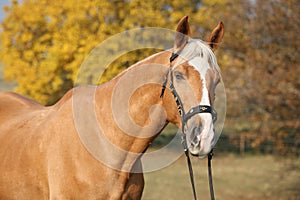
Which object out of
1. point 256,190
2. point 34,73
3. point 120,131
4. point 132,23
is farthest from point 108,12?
point 120,131

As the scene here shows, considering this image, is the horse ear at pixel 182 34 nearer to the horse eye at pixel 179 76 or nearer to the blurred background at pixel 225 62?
the horse eye at pixel 179 76

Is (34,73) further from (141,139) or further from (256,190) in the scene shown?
(141,139)

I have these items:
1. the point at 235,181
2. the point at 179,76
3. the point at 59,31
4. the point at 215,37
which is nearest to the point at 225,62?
the point at 235,181

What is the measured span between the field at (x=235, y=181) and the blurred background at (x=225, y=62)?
0.03 metres

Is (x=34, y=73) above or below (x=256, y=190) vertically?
above

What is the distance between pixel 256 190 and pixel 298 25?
423 cm

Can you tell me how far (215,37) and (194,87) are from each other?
0.54 meters

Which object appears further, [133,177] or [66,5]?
[66,5]

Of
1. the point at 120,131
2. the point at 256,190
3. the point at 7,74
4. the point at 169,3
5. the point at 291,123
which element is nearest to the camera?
the point at 120,131

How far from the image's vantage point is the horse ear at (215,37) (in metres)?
3.60

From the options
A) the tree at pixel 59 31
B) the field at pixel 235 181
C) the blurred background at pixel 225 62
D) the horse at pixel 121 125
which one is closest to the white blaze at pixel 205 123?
the horse at pixel 121 125

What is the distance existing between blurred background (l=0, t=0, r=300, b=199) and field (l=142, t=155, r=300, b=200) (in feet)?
0.08

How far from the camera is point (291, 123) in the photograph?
33.3 feet

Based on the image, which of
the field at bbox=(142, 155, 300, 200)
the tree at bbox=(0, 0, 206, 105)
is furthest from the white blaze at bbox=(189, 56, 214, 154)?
the tree at bbox=(0, 0, 206, 105)
